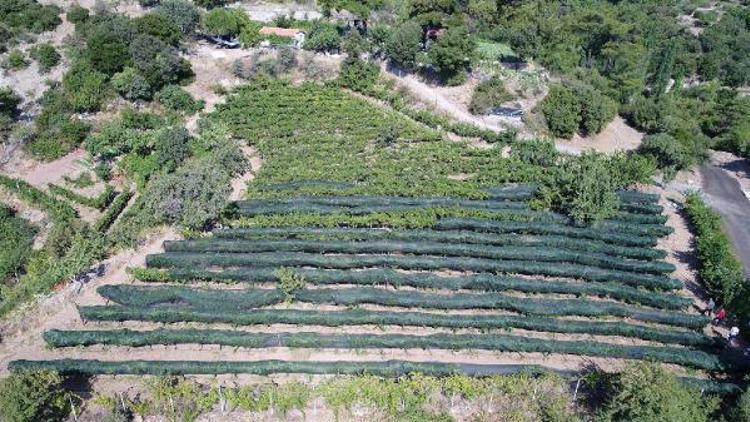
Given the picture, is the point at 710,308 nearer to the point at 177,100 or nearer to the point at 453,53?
the point at 453,53

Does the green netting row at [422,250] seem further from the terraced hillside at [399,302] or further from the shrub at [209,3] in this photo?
the shrub at [209,3]

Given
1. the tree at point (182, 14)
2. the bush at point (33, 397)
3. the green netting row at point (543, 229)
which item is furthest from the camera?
the tree at point (182, 14)

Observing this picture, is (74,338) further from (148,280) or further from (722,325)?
(722,325)

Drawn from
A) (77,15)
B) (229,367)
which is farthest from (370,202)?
(77,15)

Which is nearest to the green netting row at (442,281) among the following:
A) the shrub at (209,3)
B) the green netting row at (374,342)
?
the green netting row at (374,342)

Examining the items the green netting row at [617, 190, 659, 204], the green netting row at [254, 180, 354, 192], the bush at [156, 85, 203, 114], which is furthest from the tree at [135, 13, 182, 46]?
the green netting row at [617, 190, 659, 204]
